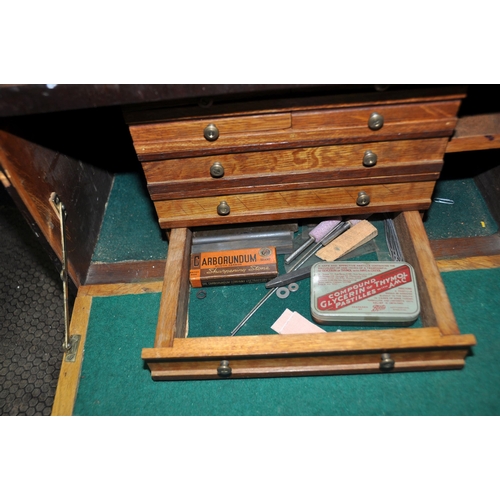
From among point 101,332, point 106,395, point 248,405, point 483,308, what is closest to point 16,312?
point 101,332

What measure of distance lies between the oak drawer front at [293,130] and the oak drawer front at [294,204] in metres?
0.18

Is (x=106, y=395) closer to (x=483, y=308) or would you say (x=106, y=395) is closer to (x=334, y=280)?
(x=334, y=280)

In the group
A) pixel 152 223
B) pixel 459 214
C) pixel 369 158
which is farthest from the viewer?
pixel 152 223

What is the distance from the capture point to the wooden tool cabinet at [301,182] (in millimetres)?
1163

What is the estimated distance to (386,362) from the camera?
120cm

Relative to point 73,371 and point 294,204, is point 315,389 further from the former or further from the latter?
point 73,371

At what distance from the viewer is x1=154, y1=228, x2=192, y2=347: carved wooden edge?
1.23m

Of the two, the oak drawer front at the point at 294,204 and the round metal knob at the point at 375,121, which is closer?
the round metal knob at the point at 375,121

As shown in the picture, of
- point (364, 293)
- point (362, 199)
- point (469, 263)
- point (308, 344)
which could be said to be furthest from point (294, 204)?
point (469, 263)

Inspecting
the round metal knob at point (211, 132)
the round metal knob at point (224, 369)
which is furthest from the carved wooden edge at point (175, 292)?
the round metal knob at point (211, 132)

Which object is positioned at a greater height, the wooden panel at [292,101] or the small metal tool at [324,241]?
the wooden panel at [292,101]

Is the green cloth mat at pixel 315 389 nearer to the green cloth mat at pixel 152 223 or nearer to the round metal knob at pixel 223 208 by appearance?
the green cloth mat at pixel 152 223

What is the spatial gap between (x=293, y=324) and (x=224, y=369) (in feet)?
1.00

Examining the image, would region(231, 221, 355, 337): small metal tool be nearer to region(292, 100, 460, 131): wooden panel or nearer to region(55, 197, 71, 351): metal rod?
region(292, 100, 460, 131): wooden panel
